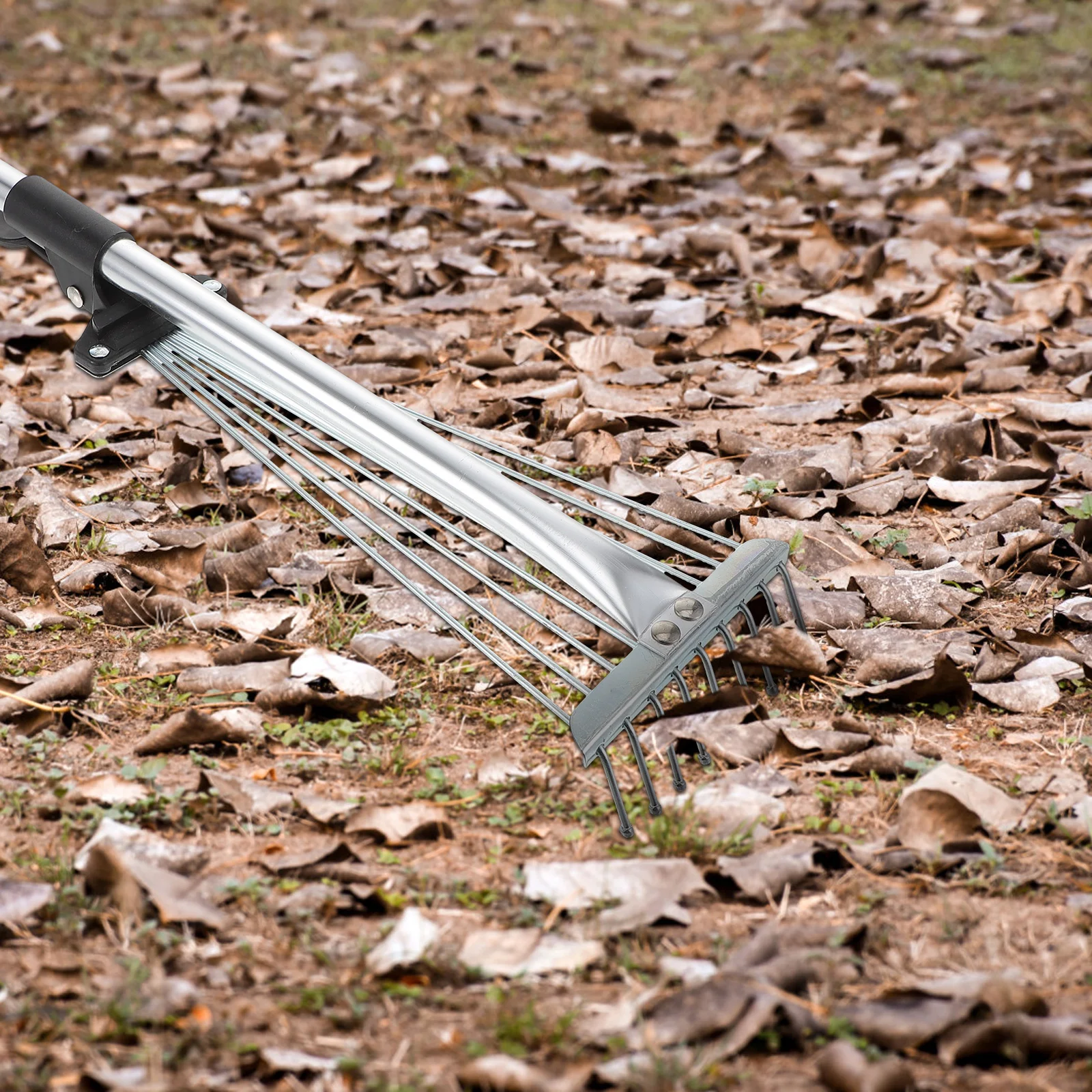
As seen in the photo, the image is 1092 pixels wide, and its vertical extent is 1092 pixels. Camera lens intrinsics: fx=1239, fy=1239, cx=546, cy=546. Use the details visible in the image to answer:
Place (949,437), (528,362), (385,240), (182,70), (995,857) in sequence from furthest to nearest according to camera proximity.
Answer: (182,70)
(385,240)
(528,362)
(949,437)
(995,857)

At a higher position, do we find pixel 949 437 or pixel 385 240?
pixel 385 240

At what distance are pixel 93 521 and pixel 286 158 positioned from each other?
2905 mm

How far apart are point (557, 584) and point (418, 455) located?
1.42ft

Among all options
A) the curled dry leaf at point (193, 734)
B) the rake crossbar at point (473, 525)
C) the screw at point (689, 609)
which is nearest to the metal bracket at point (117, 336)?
the rake crossbar at point (473, 525)

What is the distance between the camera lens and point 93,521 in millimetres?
2410

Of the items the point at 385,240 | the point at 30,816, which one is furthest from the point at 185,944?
the point at 385,240

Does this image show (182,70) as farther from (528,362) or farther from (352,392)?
(352,392)

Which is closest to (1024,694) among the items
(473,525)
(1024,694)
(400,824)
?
(1024,694)

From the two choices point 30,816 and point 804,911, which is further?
point 30,816

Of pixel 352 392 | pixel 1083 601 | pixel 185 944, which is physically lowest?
pixel 1083 601

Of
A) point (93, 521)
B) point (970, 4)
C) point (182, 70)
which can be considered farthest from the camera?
point (970, 4)

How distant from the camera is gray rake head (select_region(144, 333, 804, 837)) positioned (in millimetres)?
1661

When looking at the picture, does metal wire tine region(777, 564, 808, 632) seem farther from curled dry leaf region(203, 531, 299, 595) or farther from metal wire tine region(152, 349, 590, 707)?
curled dry leaf region(203, 531, 299, 595)

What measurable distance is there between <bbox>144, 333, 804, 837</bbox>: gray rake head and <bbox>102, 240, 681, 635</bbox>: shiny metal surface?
0.04 m
